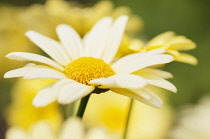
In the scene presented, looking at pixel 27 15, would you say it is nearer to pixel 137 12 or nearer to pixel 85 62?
pixel 85 62

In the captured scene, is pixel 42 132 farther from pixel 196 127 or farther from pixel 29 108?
pixel 196 127

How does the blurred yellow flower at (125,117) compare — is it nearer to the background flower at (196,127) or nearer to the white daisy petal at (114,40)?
the background flower at (196,127)

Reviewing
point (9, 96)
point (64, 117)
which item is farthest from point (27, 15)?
point (9, 96)

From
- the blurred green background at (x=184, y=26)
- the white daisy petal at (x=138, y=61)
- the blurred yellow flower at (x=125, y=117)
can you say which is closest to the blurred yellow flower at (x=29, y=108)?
the blurred yellow flower at (x=125, y=117)

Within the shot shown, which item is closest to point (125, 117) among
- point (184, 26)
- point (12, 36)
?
point (12, 36)

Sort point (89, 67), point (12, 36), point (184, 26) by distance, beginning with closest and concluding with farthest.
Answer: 1. point (89, 67)
2. point (12, 36)
3. point (184, 26)

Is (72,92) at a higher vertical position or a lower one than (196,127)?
lower

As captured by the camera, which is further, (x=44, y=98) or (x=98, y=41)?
(x=98, y=41)
